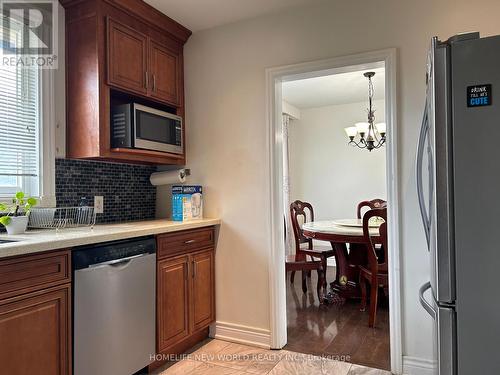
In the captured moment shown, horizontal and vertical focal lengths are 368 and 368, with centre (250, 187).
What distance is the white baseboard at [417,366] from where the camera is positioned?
219 cm

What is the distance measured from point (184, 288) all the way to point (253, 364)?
2.23ft

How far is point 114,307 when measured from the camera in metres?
1.98

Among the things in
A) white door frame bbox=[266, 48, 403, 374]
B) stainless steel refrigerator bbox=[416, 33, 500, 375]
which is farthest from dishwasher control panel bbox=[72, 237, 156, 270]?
stainless steel refrigerator bbox=[416, 33, 500, 375]

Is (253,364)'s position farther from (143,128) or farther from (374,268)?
(143,128)

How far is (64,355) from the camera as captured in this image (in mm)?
1718

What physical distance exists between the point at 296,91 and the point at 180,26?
2.27m

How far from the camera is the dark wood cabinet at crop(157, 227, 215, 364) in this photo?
2352 millimetres

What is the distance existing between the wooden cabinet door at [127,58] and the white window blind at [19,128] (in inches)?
18.7

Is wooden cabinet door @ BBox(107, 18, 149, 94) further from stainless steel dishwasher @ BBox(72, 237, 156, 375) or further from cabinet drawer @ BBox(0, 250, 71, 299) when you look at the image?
cabinet drawer @ BBox(0, 250, 71, 299)

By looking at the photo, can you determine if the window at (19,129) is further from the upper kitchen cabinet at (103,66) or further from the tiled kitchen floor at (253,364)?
the tiled kitchen floor at (253,364)

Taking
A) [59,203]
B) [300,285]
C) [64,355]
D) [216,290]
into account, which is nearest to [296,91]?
[300,285]

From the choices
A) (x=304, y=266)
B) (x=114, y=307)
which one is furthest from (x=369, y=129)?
(x=114, y=307)

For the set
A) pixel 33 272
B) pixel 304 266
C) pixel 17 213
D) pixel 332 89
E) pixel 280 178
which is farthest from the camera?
pixel 332 89

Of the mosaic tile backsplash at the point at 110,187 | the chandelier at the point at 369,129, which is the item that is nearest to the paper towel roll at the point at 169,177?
the mosaic tile backsplash at the point at 110,187
